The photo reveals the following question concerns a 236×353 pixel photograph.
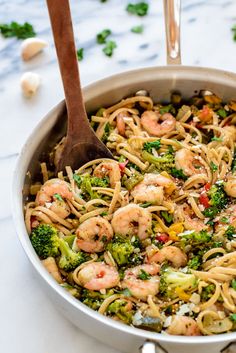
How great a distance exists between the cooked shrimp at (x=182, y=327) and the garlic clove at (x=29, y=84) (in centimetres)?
186

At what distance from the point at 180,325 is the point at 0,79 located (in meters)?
2.13

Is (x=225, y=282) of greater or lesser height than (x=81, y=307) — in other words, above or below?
below

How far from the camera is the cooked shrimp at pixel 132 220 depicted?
9.93ft

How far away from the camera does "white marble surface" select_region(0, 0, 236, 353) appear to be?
11.7ft

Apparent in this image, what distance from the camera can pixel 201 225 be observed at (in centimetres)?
313

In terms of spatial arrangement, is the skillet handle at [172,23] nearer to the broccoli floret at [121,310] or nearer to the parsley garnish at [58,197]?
the parsley garnish at [58,197]

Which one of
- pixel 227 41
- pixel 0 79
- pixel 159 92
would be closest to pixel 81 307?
pixel 159 92

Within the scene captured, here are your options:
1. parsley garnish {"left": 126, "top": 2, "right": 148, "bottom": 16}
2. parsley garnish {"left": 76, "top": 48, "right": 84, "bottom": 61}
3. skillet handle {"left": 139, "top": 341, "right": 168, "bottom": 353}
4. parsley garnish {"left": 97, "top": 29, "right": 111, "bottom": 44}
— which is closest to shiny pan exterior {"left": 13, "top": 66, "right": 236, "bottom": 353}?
skillet handle {"left": 139, "top": 341, "right": 168, "bottom": 353}

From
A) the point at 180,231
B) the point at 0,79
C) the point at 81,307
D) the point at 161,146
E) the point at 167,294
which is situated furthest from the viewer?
the point at 0,79

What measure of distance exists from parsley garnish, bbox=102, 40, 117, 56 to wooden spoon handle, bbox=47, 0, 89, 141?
110cm

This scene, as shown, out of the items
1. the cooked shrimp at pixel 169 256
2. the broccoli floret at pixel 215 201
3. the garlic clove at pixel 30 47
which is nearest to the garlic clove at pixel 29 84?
the garlic clove at pixel 30 47

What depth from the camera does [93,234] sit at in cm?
302

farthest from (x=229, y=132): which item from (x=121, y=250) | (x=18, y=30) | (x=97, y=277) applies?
(x=18, y=30)

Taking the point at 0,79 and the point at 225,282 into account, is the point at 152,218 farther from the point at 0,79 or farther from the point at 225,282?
the point at 0,79
